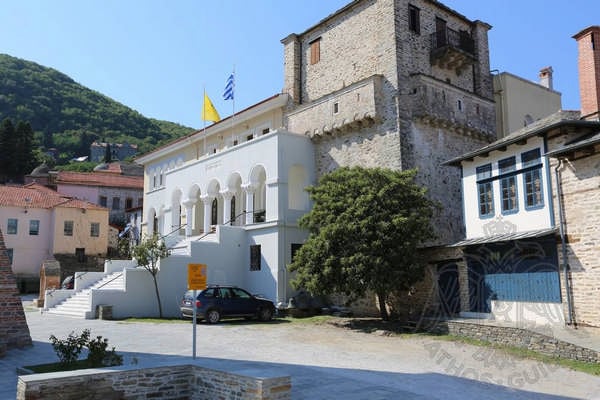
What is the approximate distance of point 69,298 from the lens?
26281mm

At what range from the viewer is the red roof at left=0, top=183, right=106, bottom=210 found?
46.8 m

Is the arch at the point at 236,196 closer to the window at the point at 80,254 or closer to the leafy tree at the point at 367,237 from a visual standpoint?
the leafy tree at the point at 367,237

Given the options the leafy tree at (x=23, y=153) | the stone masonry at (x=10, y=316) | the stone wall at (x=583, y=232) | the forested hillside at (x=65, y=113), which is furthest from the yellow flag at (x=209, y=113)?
the forested hillside at (x=65, y=113)

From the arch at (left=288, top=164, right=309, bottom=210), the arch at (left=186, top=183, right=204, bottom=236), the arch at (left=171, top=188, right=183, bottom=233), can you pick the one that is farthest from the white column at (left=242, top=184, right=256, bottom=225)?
the arch at (left=171, top=188, right=183, bottom=233)

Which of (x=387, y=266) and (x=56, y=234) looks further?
(x=56, y=234)

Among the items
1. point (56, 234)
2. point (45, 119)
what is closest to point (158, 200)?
point (56, 234)

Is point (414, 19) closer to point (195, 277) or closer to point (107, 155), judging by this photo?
point (195, 277)

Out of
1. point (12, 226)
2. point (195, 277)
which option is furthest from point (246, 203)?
point (12, 226)

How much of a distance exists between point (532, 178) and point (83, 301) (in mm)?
19769

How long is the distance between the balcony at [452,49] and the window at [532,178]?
10.3 metres

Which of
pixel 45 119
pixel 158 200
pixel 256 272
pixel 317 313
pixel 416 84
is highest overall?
pixel 45 119

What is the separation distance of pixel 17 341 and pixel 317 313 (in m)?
12.7

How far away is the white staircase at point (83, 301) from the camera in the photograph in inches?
917

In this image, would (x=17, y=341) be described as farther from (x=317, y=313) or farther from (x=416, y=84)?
(x=416, y=84)
